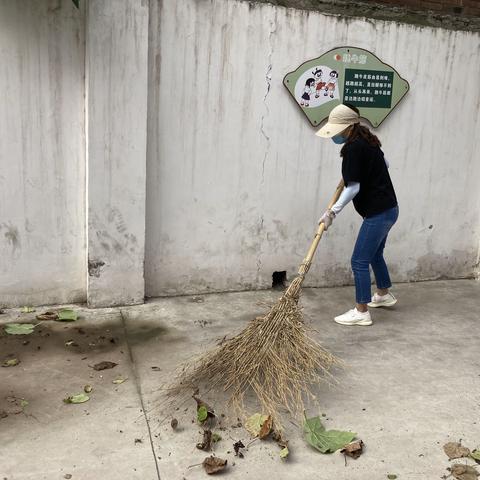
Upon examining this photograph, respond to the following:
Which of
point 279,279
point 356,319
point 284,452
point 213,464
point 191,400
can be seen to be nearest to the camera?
point 213,464

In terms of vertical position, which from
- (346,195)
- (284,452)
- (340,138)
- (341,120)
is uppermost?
(341,120)

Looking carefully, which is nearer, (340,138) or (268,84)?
(340,138)

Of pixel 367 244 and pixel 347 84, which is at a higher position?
pixel 347 84

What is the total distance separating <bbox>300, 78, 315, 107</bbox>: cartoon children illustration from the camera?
514 cm

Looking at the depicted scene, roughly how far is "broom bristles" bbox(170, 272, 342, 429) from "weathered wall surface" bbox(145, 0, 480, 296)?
61.7 inches

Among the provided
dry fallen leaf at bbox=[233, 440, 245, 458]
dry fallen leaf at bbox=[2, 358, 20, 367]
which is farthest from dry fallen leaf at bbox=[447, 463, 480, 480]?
dry fallen leaf at bbox=[2, 358, 20, 367]

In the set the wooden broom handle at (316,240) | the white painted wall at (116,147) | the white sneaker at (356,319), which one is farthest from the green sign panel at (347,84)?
the white sneaker at (356,319)

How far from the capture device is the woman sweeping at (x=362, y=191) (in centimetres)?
423

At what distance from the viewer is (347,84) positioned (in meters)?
5.26

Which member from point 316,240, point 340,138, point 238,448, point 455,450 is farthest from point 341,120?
point 238,448

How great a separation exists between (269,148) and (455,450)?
3.07m

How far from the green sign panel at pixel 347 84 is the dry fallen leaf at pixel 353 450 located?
10.3 feet

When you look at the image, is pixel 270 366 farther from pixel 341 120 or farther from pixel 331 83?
pixel 331 83

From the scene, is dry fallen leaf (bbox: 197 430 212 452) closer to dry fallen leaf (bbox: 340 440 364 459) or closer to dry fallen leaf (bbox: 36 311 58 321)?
dry fallen leaf (bbox: 340 440 364 459)
